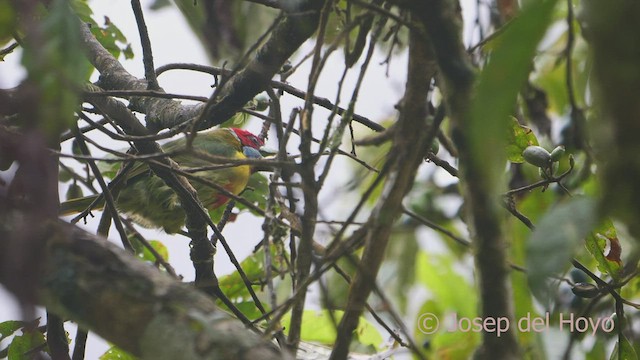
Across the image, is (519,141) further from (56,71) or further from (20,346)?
(20,346)

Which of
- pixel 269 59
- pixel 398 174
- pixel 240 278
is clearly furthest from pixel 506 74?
pixel 240 278

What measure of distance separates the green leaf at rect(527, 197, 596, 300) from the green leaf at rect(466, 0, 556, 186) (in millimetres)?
140

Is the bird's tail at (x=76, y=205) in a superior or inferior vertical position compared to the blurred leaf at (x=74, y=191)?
superior

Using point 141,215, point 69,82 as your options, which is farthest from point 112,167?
point 69,82

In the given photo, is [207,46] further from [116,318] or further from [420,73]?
[116,318]

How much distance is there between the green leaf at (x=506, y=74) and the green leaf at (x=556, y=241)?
0.46ft

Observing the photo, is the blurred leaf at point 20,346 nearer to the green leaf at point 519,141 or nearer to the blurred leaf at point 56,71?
the blurred leaf at point 56,71

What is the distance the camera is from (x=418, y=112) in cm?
137

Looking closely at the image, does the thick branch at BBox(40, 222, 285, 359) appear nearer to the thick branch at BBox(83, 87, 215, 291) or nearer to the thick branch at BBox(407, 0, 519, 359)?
the thick branch at BBox(407, 0, 519, 359)

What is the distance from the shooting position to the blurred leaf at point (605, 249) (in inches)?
77.8

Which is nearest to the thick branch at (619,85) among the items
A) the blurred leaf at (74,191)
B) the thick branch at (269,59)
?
the thick branch at (269,59)

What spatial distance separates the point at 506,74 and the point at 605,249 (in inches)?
50.0

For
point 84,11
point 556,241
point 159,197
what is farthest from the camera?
point 159,197

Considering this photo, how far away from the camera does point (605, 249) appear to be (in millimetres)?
2014
